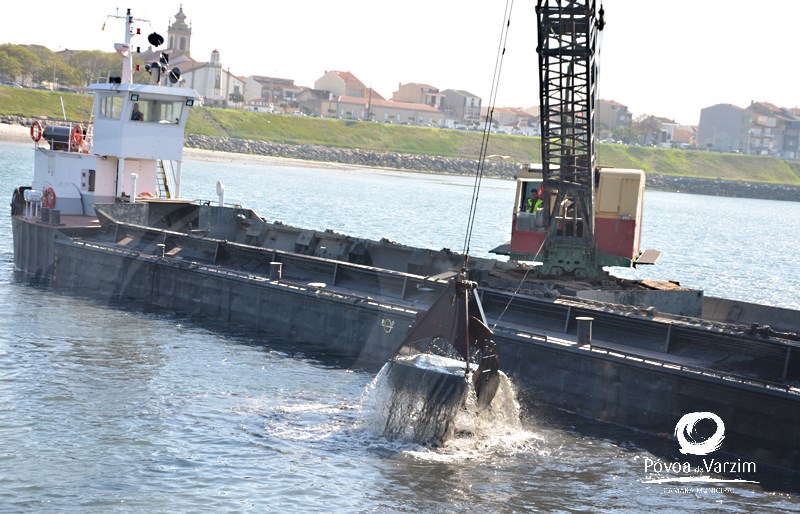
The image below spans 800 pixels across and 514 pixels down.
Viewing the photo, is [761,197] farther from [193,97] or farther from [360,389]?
[360,389]

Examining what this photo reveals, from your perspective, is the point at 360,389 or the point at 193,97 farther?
the point at 193,97

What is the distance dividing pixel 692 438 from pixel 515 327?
16.7 feet

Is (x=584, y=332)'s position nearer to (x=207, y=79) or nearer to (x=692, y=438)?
(x=692, y=438)

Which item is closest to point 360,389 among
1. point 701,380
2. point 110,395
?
point 110,395

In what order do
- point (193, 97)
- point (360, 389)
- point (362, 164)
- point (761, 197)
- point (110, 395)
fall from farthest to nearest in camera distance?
1. point (761, 197)
2. point (362, 164)
3. point (193, 97)
4. point (360, 389)
5. point (110, 395)

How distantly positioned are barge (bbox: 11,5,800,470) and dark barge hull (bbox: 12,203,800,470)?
0.04 metres

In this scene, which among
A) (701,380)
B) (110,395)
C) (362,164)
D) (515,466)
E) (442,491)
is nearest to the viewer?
(442,491)

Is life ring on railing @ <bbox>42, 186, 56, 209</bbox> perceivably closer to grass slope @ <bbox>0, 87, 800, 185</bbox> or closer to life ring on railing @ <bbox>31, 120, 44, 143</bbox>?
life ring on railing @ <bbox>31, 120, 44, 143</bbox>

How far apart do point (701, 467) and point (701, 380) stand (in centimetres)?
154

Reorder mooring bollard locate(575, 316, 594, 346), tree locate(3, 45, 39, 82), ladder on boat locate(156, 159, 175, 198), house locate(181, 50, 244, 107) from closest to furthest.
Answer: mooring bollard locate(575, 316, 594, 346), ladder on boat locate(156, 159, 175, 198), tree locate(3, 45, 39, 82), house locate(181, 50, 244, 107)

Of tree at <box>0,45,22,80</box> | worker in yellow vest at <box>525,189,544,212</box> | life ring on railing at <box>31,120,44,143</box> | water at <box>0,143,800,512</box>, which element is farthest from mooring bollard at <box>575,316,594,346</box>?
tree at <box>0,45,22,80</box>

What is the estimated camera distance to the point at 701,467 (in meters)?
17.6

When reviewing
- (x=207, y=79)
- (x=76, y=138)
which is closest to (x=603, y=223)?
(x=76, y=138)

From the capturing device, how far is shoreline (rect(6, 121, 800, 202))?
141 metres
